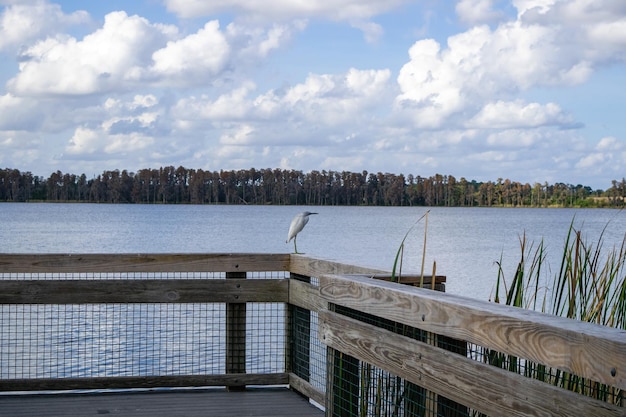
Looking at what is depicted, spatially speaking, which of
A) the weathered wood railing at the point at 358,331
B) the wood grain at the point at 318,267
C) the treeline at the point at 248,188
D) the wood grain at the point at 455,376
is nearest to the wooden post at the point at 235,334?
the weathered wood railing at the point at 358,331

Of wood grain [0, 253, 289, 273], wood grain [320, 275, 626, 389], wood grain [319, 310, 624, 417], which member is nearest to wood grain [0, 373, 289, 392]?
wood grain [0, 253, 289, 273]

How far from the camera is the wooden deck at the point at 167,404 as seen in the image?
494 cm

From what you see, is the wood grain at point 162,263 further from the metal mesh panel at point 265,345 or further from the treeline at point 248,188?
the treeline at point 248,188

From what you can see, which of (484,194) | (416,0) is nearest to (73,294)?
(416,0)

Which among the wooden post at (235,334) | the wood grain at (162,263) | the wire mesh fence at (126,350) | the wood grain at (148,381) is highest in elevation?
the wood grain at (162,263)

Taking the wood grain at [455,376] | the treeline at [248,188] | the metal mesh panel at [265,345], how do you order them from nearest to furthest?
the wood grain at [455,376] → the metal mesh panel at [265,345] → the treeline at [248,188]

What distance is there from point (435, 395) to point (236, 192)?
95661 millimetres

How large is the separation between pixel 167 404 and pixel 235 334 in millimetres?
Result: 599

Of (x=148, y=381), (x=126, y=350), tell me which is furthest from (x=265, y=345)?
(x=148, y=381)

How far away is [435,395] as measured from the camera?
281 cm

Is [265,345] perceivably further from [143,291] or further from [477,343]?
[477,343]

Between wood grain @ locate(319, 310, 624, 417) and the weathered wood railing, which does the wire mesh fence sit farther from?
wood grain @ locate(319, 310, 624, 417)

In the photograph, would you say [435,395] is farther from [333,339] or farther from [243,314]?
[243,314]

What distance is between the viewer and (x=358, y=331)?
10.6ft
